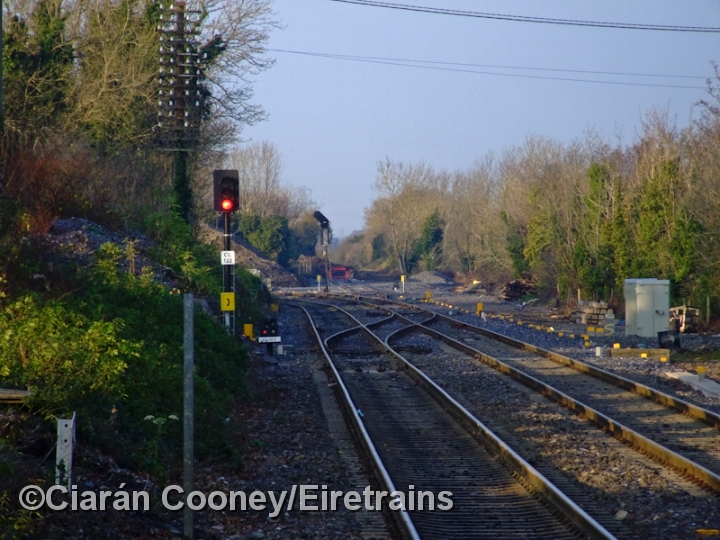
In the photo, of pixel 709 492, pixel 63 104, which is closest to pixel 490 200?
pixel 63 104

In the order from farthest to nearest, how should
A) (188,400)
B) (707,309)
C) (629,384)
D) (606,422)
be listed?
(707,309), (629,384), (606,422), (188,400)

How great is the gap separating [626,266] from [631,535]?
93.2 feet

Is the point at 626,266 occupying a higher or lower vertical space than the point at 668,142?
lower

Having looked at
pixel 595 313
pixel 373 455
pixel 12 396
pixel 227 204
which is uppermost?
pixel 227 204

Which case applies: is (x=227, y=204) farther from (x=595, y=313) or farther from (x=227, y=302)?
(x=595, y=313)

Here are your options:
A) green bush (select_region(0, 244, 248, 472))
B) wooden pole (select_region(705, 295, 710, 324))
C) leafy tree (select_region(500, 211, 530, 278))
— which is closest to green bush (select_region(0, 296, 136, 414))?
green bush (select_region(0, 244, 248, 472))

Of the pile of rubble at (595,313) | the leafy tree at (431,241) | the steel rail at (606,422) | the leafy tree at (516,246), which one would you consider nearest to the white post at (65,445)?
the steel rail at (606,422)

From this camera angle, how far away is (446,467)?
9.38 m

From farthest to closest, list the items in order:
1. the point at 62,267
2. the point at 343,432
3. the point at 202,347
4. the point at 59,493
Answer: the point at 202,347 → the point at 62,267 → the point at 343,432 → the point at 59,493

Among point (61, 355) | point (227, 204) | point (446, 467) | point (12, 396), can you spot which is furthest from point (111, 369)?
point (227, 204)

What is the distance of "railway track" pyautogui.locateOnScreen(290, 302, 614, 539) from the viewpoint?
7191mm

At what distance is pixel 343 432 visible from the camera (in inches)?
449

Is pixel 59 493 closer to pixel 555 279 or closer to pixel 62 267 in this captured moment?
pixel 62 267

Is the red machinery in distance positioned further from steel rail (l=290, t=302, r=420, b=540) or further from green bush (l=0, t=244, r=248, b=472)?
green bush (l=0, t=244, r=248, b=472)
